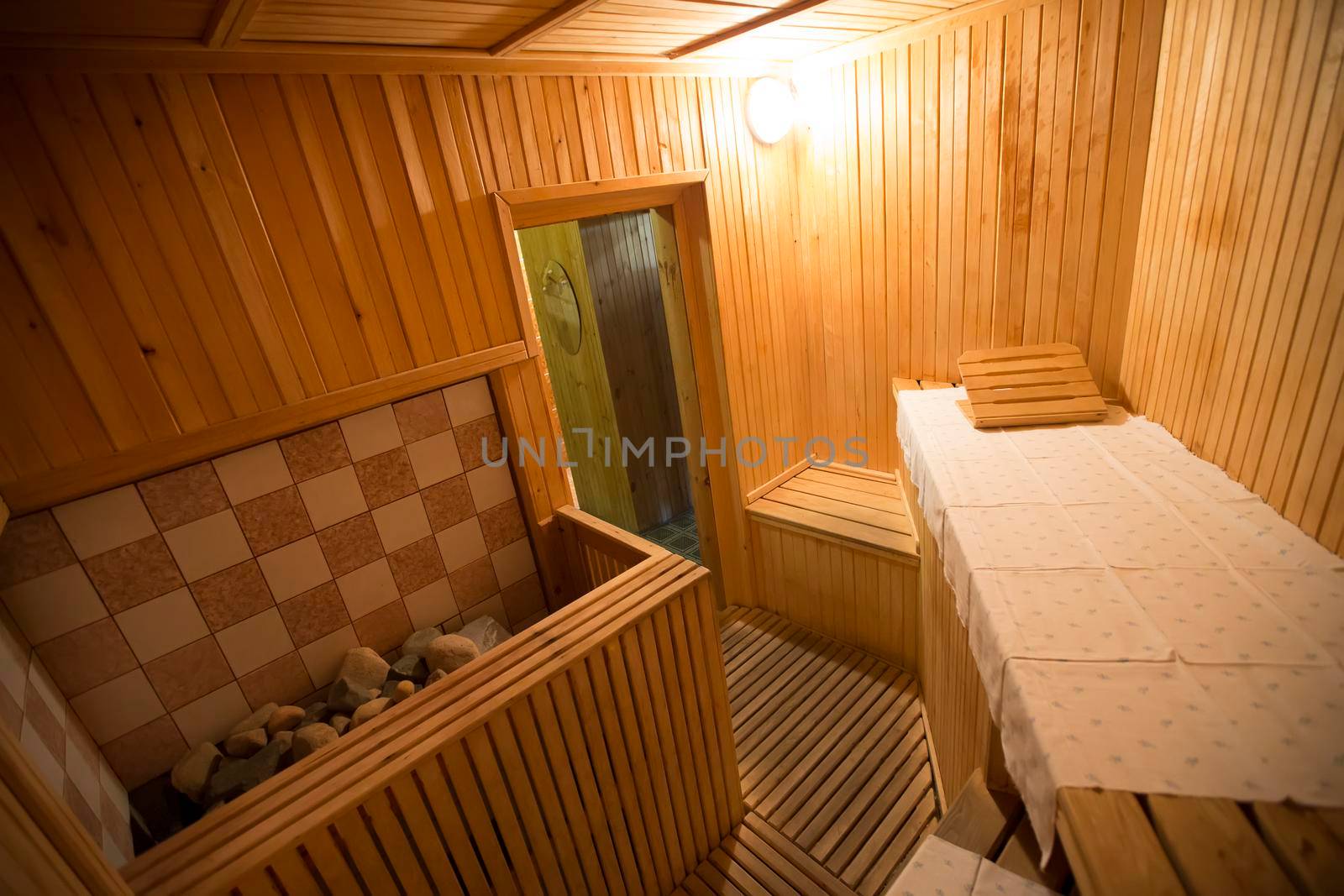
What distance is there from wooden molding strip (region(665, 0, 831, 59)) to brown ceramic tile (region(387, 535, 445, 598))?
7.22 feet

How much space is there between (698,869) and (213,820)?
169cm

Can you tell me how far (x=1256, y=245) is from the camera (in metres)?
1.68

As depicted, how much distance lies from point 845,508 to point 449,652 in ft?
7.29

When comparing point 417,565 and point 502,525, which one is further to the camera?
point 502,525

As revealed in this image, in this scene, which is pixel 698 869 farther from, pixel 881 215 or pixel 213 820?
pixel 881 215

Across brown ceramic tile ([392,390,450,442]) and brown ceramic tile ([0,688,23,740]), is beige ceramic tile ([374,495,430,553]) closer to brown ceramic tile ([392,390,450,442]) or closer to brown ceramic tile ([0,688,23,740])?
brown ceramic tile ([392,390,450,442])

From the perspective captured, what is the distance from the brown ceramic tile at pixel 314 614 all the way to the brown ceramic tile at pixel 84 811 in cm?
58

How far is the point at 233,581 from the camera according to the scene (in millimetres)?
1779

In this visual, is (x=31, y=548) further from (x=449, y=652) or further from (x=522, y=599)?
(x=522, y=599)

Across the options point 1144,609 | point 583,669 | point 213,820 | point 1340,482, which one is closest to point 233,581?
point 213,820

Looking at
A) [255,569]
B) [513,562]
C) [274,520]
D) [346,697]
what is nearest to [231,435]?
[274,520]

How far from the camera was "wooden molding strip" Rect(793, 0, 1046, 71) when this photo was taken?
247 cm

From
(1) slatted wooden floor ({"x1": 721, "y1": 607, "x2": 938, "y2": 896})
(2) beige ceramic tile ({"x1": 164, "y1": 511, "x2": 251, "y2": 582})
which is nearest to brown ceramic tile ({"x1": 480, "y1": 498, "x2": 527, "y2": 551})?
(2) beige ceramic tile ({"x1": 164, "y1": 511, "x2": 251, "y2": 582})

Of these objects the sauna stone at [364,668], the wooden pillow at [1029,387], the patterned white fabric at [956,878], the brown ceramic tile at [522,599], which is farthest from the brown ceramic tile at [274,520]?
the wooden pillow at [1029,387]
